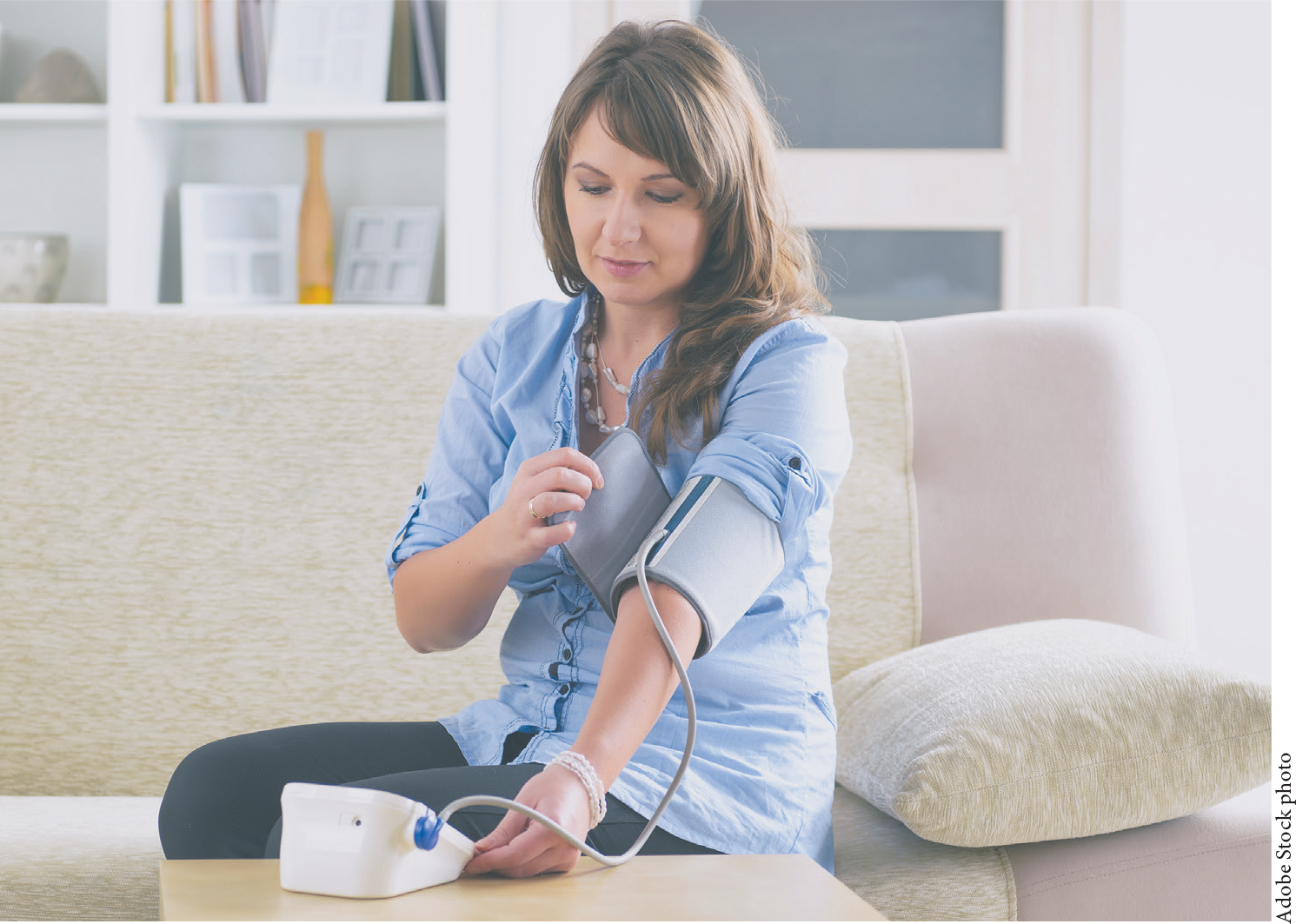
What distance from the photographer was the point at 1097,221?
248 cm

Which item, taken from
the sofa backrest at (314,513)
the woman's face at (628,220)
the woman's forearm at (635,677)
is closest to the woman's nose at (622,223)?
the woman's face at (628,220)

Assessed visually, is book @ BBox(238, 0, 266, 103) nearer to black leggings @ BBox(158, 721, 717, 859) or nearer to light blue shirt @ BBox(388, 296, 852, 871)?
light blue shirt @ BBox(388, 296, 852, 871)

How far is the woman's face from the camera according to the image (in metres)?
0.98

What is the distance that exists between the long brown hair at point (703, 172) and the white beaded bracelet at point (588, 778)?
301 millimetres

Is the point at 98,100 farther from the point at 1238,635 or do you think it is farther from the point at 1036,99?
the point at 1238,635

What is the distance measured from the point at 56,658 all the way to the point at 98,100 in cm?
162

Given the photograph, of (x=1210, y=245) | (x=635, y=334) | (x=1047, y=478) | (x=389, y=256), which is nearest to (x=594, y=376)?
(x=635, y=334)

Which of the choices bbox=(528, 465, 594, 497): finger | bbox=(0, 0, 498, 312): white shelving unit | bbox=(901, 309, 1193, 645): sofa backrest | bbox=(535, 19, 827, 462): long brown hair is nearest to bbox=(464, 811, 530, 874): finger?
bbox=(528, 465, 594, 497): finger

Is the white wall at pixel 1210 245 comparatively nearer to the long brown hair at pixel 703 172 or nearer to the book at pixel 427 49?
the book at pixel 427 49

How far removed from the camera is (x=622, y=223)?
974mm

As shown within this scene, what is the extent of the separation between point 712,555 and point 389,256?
1.84m

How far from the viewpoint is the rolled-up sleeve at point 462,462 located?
3.42ft

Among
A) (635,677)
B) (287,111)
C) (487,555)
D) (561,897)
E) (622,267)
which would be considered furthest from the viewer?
(287,111)

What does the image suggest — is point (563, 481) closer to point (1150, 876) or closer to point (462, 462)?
point (462, 462)
